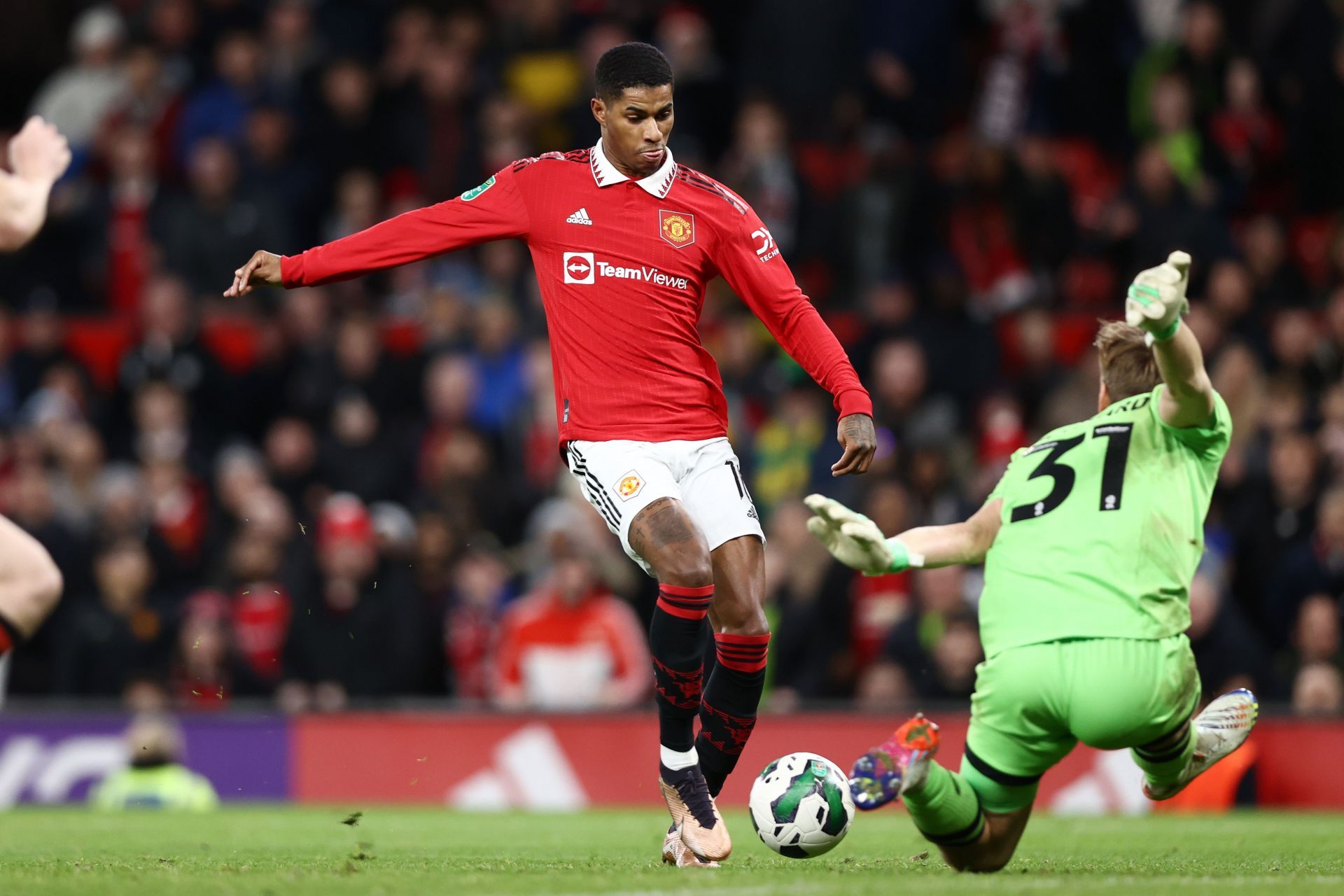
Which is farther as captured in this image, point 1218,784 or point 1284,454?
point 1284,454

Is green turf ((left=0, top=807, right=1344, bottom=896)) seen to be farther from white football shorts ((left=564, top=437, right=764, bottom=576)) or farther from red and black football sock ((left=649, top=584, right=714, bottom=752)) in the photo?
white football shorts ((left=564, top=437, right=764, bottom=576))

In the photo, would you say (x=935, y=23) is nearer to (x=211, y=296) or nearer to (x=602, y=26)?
(x=602, y=26)

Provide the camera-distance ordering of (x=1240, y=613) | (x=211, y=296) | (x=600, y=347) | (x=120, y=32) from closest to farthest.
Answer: (x=600, y=347)
(x=1240, y=613)
(x=211, y=296)
(x=120, y=32)

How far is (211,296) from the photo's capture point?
51.5 feet

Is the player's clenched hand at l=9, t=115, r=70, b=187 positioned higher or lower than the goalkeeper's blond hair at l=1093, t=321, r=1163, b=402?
higher

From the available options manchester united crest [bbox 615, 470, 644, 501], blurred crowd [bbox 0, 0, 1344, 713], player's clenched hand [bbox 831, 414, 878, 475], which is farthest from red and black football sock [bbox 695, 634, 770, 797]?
blurred crowd [bbox 0, 0, 1344, 713]

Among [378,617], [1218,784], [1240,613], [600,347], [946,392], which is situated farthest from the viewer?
[946,392]

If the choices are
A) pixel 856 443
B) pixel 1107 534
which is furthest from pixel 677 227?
pixel 1107 534

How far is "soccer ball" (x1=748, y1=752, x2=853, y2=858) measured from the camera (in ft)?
21.1

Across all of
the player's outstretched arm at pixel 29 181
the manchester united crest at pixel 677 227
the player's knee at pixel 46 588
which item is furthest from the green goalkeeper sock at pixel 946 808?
the player's outstretched arm at pixel 29 181

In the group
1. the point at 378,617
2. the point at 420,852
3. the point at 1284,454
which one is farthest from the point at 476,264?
the point at 420,852

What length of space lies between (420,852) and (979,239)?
8.38 metres

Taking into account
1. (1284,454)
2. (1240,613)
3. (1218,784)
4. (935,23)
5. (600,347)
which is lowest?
(1218,784)

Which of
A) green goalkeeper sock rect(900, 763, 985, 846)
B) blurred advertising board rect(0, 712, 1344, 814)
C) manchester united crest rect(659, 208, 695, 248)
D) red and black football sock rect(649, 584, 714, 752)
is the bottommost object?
blurred advertising board rect(0, 712, 1344, 814)
